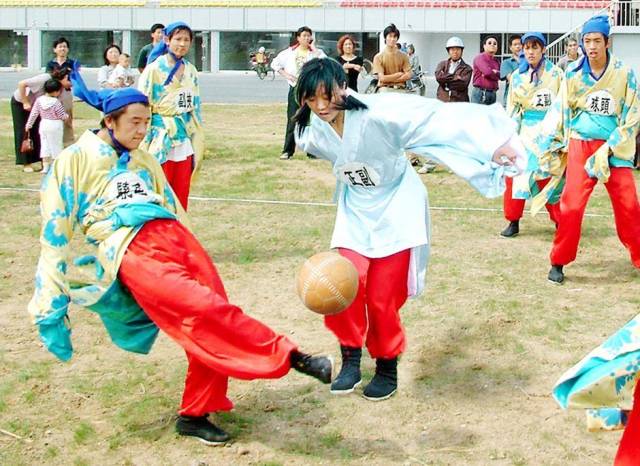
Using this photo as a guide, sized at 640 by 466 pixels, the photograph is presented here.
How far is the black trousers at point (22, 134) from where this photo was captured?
13438 millimetres

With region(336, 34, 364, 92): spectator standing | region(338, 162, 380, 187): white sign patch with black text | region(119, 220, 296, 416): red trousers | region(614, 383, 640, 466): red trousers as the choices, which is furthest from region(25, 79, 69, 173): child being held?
region(614, 383, 640, 466): red trousers

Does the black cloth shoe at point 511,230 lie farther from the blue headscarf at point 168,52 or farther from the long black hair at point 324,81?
Answer: the long black hair at point 324,81

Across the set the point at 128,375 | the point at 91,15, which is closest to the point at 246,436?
the point at 128,375

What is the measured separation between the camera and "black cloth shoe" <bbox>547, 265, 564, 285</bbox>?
7.68 metres

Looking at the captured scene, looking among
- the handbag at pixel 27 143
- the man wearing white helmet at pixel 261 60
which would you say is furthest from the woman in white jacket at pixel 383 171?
the man wearing white helmet at pixel 261 60

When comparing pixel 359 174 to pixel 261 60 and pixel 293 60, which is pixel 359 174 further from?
pixel 261 60

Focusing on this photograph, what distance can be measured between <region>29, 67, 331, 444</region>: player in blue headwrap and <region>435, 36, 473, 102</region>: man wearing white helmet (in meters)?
9.25

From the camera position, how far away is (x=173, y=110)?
8.27 meters

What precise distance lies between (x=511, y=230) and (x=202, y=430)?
5.14 m

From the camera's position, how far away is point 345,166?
17.6 feet

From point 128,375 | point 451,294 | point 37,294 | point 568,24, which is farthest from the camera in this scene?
point 568,24

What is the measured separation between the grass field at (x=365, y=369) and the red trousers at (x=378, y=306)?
0.32 metres

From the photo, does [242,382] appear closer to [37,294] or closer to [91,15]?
[37,294]

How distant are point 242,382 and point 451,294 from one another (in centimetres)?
224
